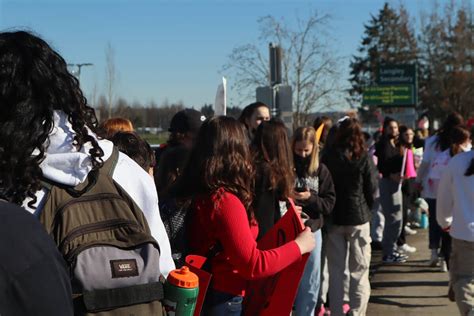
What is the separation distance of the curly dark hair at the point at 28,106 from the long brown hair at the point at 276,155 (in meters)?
3.18

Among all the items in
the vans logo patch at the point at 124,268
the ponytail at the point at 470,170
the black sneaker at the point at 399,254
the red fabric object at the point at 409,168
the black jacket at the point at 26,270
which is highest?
the black jacket at the point at 26,270

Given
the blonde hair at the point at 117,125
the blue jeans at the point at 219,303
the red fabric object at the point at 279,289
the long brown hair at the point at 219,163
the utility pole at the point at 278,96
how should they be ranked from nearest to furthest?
the long brown hair at the point at 219,163
the blue jeans at the point at 219,303
the red fabric object at the point at 279,289
the blonde hair at the point at 117,125
the utility pole at the point at 278,96

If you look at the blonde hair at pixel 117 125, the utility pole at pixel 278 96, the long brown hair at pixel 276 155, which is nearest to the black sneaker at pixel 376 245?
the utility pole at pixel 278 96

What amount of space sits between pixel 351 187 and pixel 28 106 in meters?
5.34

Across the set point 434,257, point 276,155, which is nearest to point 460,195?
point 276,155

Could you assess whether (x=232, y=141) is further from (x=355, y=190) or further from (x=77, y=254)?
(x=355, y=190)

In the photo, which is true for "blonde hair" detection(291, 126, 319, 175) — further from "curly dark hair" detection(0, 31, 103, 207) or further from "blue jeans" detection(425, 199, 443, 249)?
"curly dark hair" detection(0, 31, 103, 207)

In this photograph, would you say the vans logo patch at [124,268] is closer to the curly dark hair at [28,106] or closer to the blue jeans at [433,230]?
the curly dark hair at [28,106]

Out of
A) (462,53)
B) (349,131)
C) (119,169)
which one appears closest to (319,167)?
(349,131)

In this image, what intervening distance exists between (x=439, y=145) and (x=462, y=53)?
45899 millimetres

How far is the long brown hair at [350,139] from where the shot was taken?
6.79 metres

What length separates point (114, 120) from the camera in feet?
17.1

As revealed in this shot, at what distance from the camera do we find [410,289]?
342 inches

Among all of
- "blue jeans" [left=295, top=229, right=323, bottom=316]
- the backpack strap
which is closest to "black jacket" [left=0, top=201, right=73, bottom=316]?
the backpack strap
